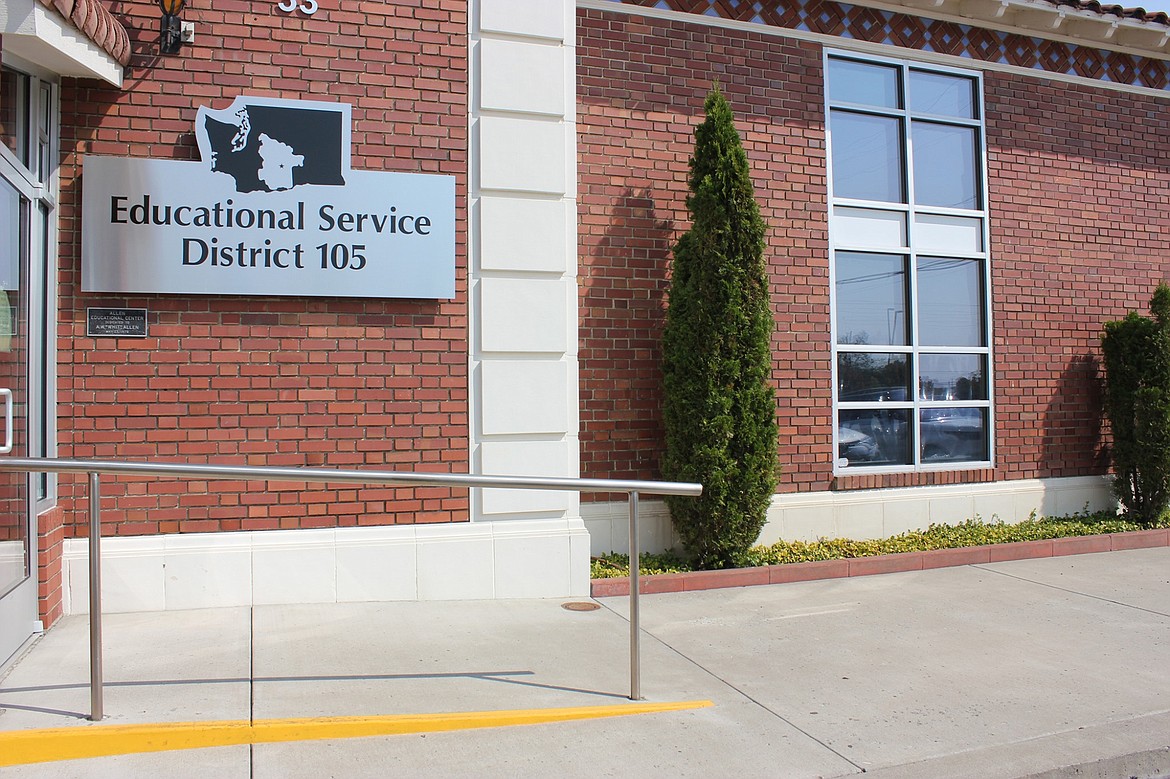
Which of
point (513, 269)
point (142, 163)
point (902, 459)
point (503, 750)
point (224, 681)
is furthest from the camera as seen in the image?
point (902, 459)

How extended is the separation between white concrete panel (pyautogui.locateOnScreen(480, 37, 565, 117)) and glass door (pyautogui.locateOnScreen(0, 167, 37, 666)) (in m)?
2.89

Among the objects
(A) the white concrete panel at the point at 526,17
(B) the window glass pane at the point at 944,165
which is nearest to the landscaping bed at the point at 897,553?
(B) the window glass pane at the point at 944,165

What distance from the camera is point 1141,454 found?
856 centimetres

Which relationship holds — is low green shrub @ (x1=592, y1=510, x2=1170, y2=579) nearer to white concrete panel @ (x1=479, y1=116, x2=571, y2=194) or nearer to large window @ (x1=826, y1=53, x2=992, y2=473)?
large window @ (x1=826, y1=53, x2=992, y2=473)

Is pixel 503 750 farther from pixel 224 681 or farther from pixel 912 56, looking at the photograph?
pixel 912 56

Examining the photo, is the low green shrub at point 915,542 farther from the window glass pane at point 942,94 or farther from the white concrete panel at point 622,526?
the window glass pane at point 942,94

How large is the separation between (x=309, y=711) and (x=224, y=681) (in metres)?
0.60

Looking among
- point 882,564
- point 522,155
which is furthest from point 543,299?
point 882,564

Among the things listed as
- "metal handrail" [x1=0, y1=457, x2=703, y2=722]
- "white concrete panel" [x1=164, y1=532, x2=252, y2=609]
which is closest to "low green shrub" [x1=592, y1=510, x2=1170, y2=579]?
"white concrete panel" [x1=164, y1=532, x2=252, y2=609]

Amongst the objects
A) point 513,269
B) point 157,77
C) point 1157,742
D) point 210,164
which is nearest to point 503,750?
point 1157,742

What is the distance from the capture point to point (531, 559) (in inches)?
244

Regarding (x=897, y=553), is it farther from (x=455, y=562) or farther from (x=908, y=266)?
(x=455, y=562)

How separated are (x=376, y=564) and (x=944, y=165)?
6314mm

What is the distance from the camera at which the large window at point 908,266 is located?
8156 millimetres
